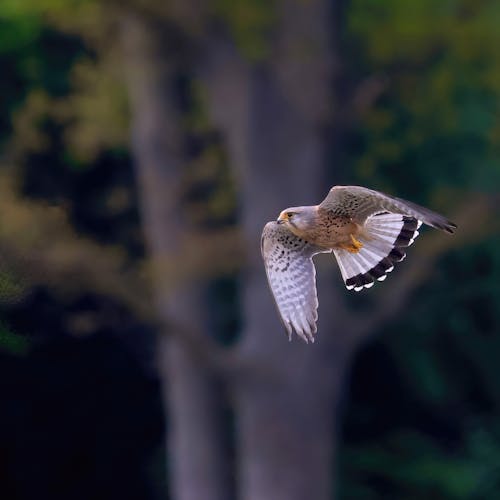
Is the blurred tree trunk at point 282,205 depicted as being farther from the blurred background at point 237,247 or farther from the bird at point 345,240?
the bird at point 345,240

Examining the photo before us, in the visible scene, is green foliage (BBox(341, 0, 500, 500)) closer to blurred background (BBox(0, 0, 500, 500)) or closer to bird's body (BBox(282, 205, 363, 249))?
blurred background (BBox(0, 0, 500, 500))

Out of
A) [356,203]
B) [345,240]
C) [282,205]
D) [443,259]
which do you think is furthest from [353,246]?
[443,259]

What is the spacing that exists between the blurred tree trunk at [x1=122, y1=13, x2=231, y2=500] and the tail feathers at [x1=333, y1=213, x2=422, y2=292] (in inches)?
249

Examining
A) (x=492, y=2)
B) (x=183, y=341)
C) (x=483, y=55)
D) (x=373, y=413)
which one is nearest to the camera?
(x=183, y=341)

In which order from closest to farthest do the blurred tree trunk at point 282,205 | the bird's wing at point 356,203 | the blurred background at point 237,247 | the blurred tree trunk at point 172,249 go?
the bird's wing at point 356,203, the blurred tree trunk at point 282,205, the blurred background at point 237,247, the blurred tree trunk at point 172,249

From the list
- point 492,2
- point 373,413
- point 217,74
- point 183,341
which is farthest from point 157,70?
point 373,413

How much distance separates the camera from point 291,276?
500 centimetres

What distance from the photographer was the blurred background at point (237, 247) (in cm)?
1125

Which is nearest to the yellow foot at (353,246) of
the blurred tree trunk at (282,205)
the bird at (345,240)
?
the bird at (345,240)

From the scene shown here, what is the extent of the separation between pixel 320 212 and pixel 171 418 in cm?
841

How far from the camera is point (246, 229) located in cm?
1142

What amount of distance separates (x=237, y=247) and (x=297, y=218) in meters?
6.58

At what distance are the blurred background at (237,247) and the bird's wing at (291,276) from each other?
4.99m

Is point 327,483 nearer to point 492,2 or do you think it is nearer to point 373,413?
point 373,413
